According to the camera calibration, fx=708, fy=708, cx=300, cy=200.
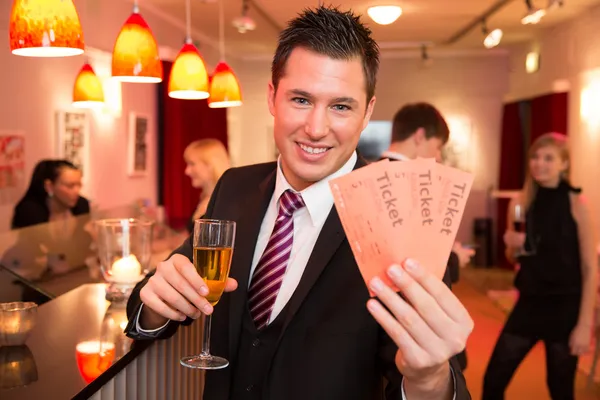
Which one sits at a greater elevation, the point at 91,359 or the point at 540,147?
the point at 540,147

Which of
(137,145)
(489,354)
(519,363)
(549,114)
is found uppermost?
(549,114)

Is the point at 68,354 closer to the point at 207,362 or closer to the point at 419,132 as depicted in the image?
the point at 207,362

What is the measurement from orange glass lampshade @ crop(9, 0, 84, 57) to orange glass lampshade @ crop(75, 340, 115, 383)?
92cm

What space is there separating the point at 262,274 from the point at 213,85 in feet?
9.05

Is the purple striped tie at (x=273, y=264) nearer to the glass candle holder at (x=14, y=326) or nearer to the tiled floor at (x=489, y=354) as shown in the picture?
the glass candle holder at (x=14, y=326)

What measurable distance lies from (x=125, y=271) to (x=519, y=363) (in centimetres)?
236

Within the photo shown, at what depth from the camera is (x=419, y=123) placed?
12.1ft

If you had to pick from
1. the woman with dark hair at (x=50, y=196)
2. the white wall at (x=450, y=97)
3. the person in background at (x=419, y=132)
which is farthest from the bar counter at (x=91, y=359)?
the white wall at (x=450, y=97)

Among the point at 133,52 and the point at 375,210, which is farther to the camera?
the point at 133,52

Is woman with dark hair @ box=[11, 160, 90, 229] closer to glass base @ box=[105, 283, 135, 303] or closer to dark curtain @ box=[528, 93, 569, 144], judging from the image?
glass base @ box=[105, 283, 135, 303]

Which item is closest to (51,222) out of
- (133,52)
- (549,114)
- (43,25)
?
(133,52)

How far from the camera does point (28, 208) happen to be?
190 inches

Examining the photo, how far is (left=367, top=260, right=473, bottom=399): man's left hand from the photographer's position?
109cm

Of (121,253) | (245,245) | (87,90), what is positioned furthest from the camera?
(87,90)
